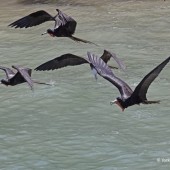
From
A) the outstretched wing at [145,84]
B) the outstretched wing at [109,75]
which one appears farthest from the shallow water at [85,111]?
Result: the outstretched wing at [145,84]

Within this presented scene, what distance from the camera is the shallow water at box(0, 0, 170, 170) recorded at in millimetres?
7805

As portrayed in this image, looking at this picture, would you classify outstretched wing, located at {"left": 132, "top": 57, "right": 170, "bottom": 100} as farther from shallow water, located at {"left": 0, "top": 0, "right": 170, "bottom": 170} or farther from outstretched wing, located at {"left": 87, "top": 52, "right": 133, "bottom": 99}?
shallow water, located at {"left": 0, "top": 0, "right": 170, "bottom": 170}

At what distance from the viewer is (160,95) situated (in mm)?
9961

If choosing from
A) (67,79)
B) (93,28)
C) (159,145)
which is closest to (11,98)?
(67,79)

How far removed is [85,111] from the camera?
9406 mm

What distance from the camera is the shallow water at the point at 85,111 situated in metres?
7.80

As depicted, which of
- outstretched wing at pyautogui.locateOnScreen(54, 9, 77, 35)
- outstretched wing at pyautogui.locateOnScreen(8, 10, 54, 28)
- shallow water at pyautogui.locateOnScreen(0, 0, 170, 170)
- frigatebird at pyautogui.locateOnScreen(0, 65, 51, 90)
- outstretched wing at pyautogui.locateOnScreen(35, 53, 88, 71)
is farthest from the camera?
shallow water at pyautogui.locateOnScreen(0, 0, 170, 170)

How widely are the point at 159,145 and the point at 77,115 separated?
160cm

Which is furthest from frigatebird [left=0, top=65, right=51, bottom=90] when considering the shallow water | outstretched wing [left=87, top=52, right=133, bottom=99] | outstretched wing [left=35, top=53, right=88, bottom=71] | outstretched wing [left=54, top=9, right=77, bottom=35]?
the shallow water

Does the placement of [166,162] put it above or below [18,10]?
above

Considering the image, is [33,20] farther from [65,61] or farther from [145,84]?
[145,84]

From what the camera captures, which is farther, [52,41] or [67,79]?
[52,41]

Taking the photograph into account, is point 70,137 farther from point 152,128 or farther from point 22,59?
point 22,59

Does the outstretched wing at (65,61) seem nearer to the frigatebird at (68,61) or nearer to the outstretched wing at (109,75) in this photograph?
the frigatebird at (68,61)
